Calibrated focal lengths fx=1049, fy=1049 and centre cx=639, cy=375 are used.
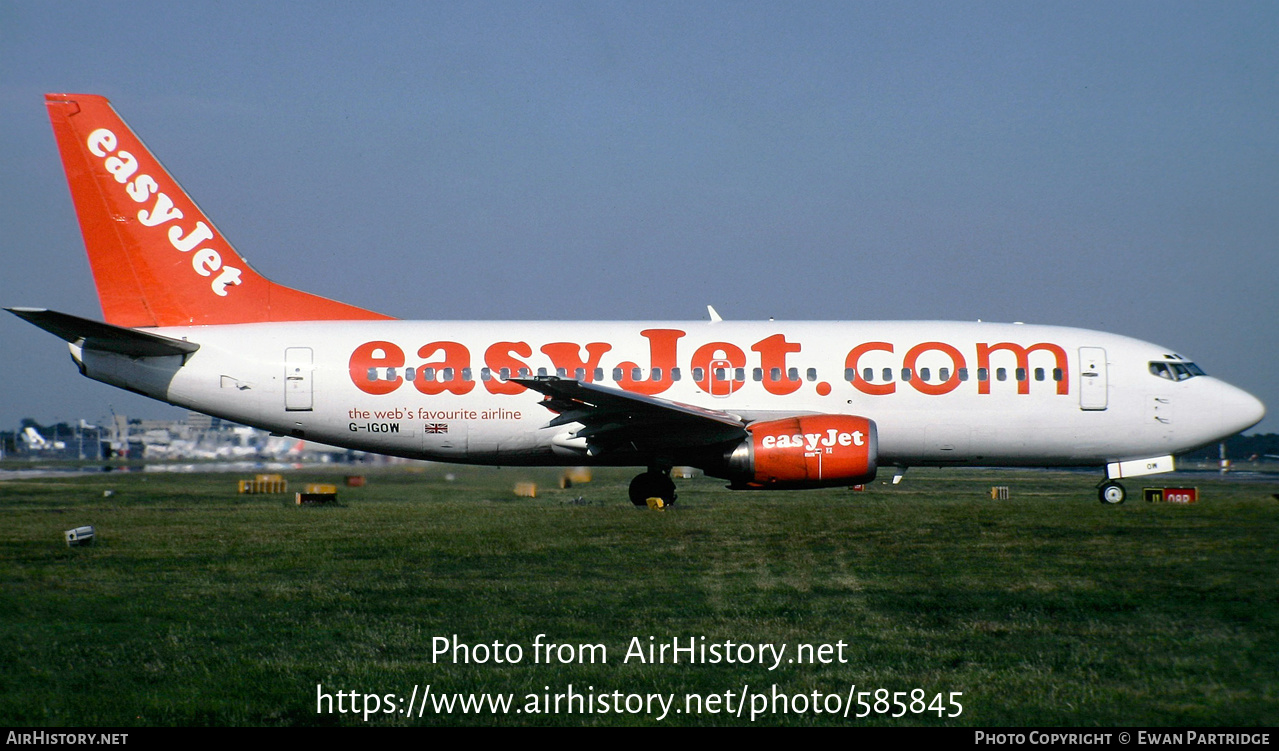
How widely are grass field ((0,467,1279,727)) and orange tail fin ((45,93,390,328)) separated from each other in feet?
12.7

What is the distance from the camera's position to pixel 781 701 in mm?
6168

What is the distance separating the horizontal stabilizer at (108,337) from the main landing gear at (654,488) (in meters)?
8.15

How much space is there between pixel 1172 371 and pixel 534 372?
38.6ft

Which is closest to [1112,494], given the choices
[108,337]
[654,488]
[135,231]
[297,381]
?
[654,488]

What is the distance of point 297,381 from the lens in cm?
1831

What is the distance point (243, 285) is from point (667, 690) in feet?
49.9

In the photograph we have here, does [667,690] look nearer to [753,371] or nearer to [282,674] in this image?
[282,674]

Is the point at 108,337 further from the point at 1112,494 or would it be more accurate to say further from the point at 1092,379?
the point at 1112,494

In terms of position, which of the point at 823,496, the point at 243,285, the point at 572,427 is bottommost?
the point at 823,496

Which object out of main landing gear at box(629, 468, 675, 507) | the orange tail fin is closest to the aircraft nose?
main landing gear at box(629, 468, 675, 507)

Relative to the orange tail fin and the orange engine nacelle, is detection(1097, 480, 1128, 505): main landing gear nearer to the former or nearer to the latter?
the orange engine nacelle

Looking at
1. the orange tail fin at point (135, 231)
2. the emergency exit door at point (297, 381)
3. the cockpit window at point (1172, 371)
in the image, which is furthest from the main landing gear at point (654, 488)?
the cockpit window at point (1172, 371)

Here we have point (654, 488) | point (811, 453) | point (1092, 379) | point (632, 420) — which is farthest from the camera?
point (654, 488)

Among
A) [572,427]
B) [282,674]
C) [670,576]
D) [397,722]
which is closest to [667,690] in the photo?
[397,722]
